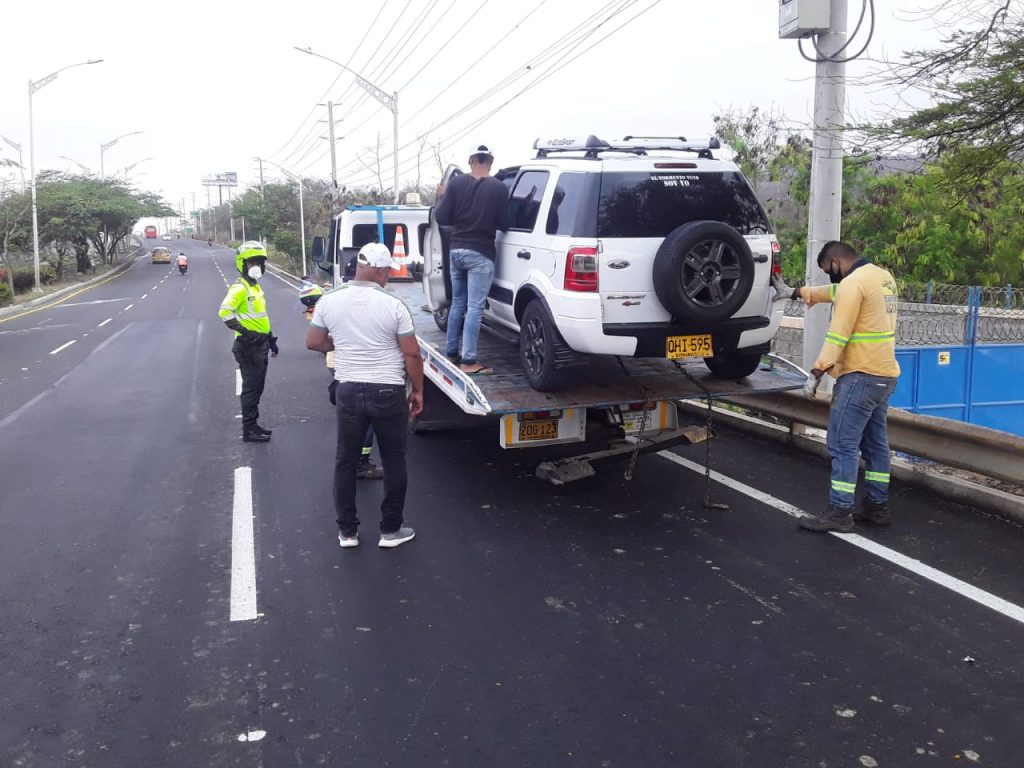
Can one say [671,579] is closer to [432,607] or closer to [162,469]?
[432,607]

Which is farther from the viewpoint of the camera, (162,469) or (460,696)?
(162,469)

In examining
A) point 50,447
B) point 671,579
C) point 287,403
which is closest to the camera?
point 671,579

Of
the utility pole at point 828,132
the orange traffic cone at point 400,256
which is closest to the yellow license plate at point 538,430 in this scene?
the utility pole at point 828,132

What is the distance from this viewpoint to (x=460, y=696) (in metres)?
3.90

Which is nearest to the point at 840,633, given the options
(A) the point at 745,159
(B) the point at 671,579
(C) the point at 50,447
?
(B) the point at 671,579

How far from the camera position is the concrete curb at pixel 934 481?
6.02 metres

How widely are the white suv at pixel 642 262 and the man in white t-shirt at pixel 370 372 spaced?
3.79ft

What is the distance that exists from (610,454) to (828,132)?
3.37 meters

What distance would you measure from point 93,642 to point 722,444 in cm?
558

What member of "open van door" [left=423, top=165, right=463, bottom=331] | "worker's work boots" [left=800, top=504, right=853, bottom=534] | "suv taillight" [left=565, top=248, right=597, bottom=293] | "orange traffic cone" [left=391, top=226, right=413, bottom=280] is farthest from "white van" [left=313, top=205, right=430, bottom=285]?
"worker's work boots" [left=800, top=504, right=853, bottom=534]

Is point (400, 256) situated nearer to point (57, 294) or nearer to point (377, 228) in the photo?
point (377, 228)

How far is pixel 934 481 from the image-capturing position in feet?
21.5

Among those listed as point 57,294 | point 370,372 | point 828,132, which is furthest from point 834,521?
point 57,294

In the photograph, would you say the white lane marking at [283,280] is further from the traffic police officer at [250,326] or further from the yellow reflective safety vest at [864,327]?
the yellow reflective safety vest at [864,327]
